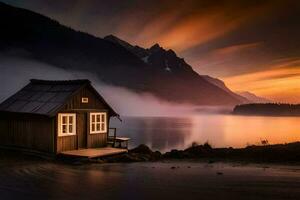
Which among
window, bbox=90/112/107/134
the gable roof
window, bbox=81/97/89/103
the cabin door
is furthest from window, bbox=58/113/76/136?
window, bbox=90/112/107/134

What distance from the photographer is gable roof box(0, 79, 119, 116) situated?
27359 mm

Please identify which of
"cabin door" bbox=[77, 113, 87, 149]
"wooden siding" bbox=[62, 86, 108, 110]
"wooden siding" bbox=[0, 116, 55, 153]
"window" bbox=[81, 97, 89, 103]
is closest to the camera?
"wooden siding" bbox=[0, 116, 55, 153]

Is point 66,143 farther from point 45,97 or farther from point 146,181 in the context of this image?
point 146,181

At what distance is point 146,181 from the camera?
18156 mm

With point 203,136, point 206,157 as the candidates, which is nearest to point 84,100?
point 206,157

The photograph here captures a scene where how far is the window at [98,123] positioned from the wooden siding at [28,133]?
3957 mm

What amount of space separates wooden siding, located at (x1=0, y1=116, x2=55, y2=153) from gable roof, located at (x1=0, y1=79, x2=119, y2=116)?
79cm

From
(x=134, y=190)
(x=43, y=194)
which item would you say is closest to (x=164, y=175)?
(x=134, y=190)

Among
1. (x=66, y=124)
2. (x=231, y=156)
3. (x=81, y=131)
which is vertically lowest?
(x=231, y=156)

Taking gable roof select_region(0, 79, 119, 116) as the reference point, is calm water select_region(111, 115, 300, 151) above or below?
below

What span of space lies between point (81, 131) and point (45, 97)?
3.96 m

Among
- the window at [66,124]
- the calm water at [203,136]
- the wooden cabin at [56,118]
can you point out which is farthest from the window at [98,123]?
the calm water at [203,136]

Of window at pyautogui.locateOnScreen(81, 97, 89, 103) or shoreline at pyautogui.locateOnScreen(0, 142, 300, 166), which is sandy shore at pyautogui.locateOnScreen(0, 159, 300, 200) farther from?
window at pyautogui.locateOnScreen(81, 97, 89, 103)

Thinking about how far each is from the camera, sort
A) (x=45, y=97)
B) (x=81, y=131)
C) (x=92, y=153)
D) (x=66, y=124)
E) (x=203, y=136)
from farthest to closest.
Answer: (x=203, y=136) → (x=45, y=97) → (x=81, y=131) → (x=66, y=124) → (x=92, y=153)
